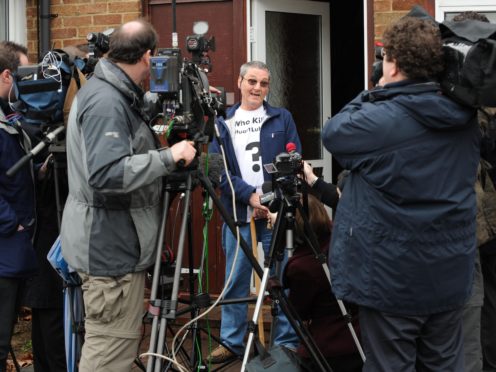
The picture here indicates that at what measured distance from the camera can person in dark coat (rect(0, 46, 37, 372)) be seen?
4027 mm

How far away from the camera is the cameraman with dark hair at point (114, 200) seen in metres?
Result: 3.43

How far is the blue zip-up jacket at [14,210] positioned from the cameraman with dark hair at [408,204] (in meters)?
1.80

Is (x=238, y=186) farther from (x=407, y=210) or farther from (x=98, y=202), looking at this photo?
(x=407, y=210)

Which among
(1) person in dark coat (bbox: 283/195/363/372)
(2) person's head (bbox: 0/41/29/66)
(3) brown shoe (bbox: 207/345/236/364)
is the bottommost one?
(3) brown shoe (bbox: 207/345/236/364)

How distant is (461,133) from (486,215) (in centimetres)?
103

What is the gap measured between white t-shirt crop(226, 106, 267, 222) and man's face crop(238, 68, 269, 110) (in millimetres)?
58

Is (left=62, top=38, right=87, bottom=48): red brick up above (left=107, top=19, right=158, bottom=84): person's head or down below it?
above

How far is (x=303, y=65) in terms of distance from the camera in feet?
21.4

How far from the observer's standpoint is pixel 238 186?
4.93 metres

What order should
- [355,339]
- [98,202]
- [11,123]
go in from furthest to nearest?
1. [11,123]
2. [355,339]
3. [98,202]

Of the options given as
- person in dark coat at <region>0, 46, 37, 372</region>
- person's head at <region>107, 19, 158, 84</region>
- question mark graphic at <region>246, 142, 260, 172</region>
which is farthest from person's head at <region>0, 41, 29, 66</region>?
question mark graphic at <region>246, 142, 260, 172</region>

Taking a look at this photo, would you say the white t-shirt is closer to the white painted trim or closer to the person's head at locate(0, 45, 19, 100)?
the white painted trim

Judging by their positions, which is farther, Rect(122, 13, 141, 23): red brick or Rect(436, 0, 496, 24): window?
Rect(122, 13, 141, 23): red brick

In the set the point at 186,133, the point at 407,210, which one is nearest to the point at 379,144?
the point at 407,210
